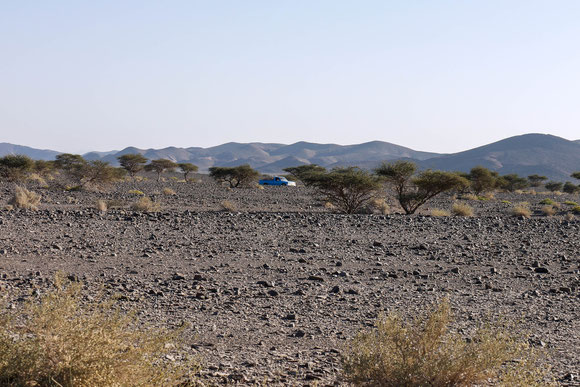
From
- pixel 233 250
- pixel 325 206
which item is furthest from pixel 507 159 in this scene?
pixel 233 250

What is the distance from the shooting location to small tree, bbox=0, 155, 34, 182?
39.9 meters

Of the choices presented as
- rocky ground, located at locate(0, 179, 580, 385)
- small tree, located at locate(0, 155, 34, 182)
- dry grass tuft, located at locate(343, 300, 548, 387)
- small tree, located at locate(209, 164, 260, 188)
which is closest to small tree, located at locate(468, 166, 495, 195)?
small tree, located at locate(209, 164, 260, 188)

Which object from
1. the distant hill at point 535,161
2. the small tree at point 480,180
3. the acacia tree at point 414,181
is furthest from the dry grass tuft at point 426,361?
the distant hill at point 535,161

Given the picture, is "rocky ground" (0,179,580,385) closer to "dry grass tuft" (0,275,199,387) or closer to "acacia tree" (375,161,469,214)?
"dry grass tuft" (0,275,199,387)

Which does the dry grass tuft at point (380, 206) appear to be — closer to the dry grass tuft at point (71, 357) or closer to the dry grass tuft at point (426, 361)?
the dry grass tuft at point (426, 361)

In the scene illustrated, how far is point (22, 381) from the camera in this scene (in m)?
3.78

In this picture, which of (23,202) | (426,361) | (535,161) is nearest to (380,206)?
(23,202)

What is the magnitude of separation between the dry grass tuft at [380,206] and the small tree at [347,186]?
32.0 inches

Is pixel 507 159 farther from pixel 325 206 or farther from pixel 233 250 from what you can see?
pixel 233 250

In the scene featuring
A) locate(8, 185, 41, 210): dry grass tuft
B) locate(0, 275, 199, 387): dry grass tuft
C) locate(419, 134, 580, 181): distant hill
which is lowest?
locate(8, 185, 41, 210): dry grass tuft

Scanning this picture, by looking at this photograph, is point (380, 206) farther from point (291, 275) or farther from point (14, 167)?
point (14, 167)

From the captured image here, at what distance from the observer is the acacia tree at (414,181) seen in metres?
25.7

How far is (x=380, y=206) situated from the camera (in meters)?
26.2

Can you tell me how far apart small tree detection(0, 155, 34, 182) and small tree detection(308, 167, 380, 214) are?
24.3m
